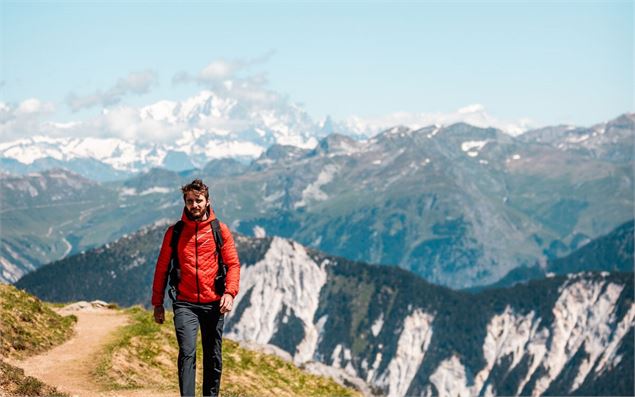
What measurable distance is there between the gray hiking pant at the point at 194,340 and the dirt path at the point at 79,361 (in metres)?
7.15

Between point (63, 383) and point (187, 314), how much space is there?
10973mm

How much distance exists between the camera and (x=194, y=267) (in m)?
28.2

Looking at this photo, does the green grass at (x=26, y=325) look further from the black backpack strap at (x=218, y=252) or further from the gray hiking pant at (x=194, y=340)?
the black backpack strap at (x=218, y=252)

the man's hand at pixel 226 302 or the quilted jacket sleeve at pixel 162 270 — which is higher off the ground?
the quilted jacket sleeve at pixel 162 270

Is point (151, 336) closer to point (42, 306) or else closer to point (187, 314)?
point (42, 306)

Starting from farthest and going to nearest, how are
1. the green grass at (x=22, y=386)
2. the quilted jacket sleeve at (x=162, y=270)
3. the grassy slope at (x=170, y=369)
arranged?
1. the grassy slope at (x=170, y=369)
2. the green grass at (x=22, y=386)
3. the quilted jacket sleeve at (x=162, y=270)

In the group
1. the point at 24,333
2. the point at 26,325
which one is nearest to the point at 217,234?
the point at 24,333

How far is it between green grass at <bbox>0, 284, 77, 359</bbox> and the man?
1454 centimetres

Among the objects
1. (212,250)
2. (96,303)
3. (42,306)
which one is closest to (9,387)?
(212,250)

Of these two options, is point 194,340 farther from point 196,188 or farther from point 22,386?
point 22,386

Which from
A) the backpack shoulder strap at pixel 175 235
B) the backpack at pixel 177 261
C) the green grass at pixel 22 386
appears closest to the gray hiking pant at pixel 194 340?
the backpack at pixel 177 261

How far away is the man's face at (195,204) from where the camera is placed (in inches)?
1097

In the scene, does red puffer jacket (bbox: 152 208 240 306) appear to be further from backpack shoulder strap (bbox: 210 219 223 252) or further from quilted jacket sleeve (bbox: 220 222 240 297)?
backpack shoulder strap (bbox: 210 219 223 252)

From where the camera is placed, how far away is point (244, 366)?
47.5m
